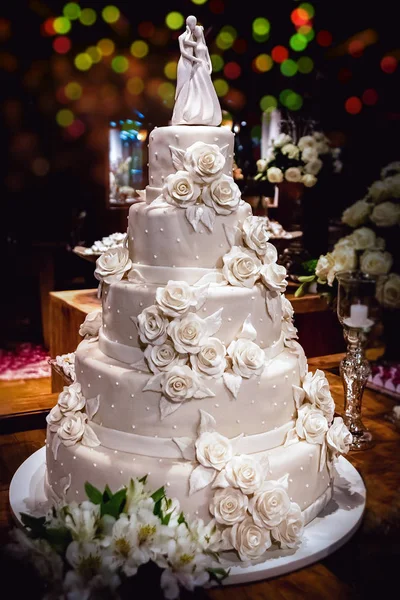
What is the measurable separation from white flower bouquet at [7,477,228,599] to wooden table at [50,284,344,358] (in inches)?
112

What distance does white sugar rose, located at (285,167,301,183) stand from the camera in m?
5.02

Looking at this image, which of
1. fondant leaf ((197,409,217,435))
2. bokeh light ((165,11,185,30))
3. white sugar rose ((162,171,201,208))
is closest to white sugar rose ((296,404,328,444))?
fondant leaf ((197,409,217,435))

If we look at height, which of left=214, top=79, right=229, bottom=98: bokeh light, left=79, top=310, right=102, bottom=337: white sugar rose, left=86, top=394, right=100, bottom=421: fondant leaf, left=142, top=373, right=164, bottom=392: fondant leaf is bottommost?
left=86, top=394, right=100, bottom=421: fondant leaf

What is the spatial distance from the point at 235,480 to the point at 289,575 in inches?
13.0

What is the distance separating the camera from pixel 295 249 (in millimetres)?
5152

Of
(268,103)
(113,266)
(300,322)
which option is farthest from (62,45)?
(113,266)

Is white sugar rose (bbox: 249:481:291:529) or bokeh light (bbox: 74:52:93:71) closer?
white sugar rose (bbox: 249:481:291:529)

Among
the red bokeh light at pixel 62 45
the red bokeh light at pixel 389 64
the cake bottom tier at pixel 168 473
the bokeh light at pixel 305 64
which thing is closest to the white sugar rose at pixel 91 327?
the cake bottom tier at pixel 168 473

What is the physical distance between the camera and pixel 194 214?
2029mm

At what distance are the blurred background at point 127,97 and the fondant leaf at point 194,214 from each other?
3329 mm

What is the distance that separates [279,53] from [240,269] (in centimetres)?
547

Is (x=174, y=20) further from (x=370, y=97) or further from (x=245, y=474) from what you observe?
(x=245, y=474)

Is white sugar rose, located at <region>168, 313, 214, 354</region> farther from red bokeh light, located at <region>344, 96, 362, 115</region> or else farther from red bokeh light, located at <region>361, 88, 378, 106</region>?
red bokeh light, located at <region>344, 96, 362, 115</region>

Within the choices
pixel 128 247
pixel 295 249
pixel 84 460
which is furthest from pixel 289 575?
pixel 295 249
